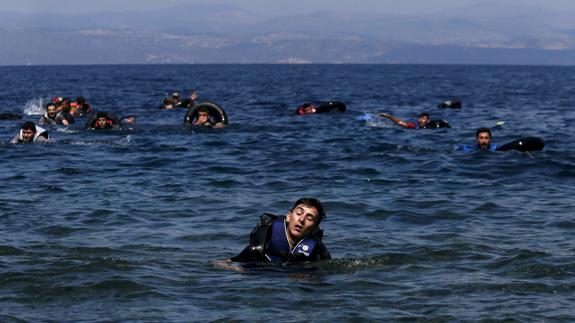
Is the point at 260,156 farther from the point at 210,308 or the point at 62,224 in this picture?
the point at 210,308

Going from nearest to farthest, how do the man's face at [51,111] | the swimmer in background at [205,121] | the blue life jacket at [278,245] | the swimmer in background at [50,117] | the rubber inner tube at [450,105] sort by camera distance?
the blue life jacket at [278,245], the swimmer in background at [205,121], the swimmer in background at [50,117], the man's face at [51,111], the rubber inner tube at [450,105]

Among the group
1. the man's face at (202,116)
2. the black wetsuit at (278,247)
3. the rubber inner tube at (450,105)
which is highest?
the man's face at (202,116)

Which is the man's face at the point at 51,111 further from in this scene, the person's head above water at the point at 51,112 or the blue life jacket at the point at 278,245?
the blue life jacket at the point at 278,245

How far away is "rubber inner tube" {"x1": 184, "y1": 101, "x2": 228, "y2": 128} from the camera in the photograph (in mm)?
30125

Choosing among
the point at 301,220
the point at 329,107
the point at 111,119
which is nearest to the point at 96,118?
the point at 111,119

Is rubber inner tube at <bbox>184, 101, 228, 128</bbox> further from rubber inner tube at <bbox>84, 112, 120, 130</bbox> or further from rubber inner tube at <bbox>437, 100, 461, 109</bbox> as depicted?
rubber inner tube at <bbox>437, 100, 461, 109</bbox>

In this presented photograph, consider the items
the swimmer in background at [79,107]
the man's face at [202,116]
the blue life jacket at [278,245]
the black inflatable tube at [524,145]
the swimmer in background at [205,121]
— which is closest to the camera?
the blue life jacket at [278,245]

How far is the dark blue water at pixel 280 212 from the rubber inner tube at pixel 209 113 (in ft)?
9.60

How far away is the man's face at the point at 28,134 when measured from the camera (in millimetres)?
24000

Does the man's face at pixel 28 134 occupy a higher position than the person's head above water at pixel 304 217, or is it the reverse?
the person's head above water at pixel 304 217

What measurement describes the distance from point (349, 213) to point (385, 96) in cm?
4210

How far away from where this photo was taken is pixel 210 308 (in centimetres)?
934

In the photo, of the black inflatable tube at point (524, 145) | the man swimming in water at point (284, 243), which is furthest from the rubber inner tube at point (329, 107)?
the man swimming in water at point (284, 243)

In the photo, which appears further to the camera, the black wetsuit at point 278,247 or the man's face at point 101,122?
the man's face at point 101,122
